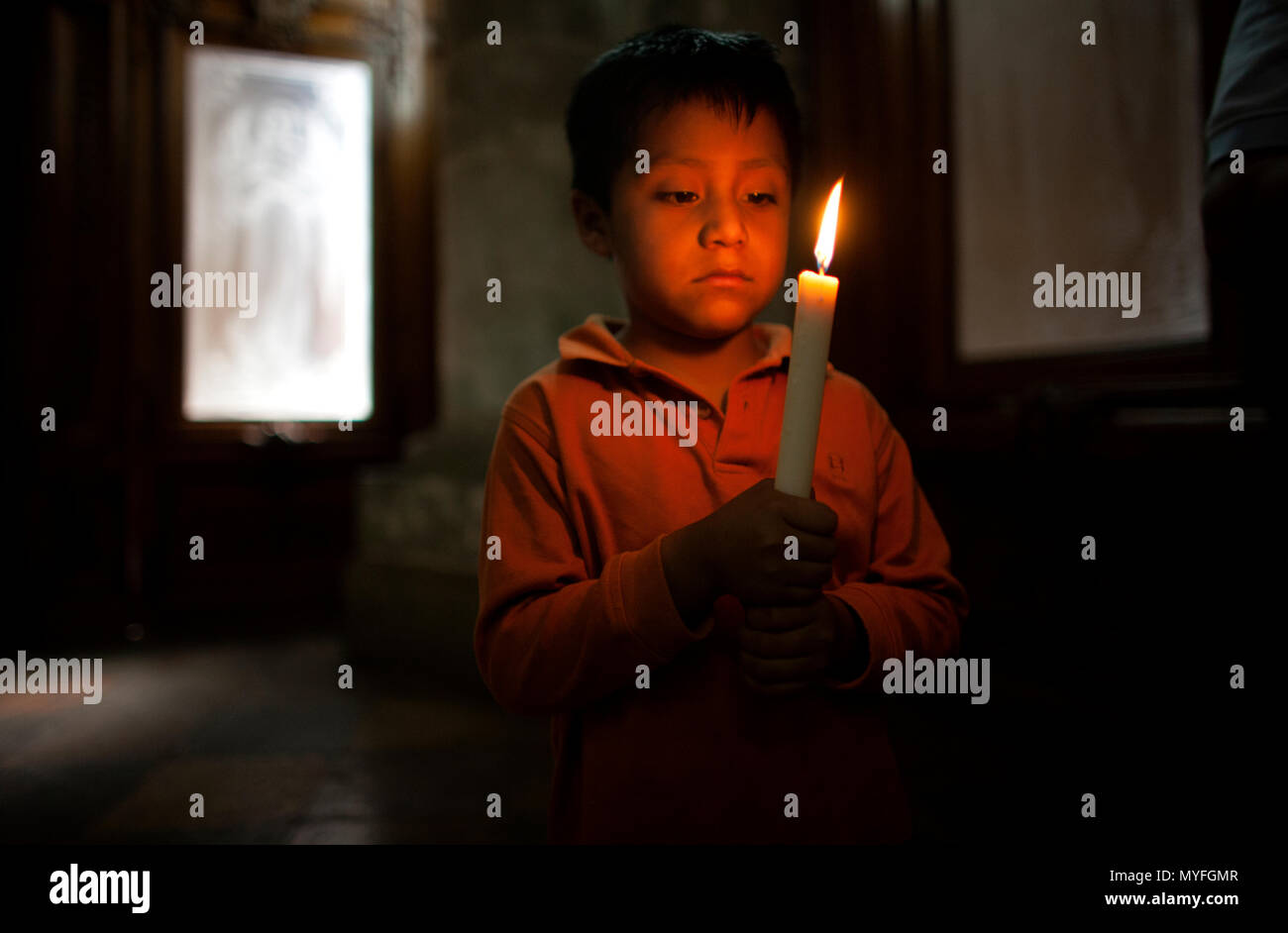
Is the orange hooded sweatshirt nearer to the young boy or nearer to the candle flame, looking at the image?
the young boy

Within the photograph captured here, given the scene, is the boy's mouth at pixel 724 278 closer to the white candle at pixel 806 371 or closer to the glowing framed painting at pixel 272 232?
the white candle at pixel 806 371

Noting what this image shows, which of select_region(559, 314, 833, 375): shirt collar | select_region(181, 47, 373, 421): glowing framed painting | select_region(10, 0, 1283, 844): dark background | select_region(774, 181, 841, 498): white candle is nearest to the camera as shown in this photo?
select_region(774, 181, 841, 498): white candle

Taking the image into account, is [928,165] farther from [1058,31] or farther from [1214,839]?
[1214,839]

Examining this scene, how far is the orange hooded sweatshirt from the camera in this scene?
0.65 meters

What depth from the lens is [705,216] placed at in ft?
2.14

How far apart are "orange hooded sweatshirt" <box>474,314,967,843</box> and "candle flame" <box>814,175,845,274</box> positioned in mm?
192

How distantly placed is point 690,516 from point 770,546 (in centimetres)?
17

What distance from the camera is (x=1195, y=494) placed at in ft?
4.33

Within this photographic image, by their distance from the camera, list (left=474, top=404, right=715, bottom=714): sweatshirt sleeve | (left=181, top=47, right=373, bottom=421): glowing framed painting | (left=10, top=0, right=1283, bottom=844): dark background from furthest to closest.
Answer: (left=181, top=47, right=373, bottom=421): glowing framed painting → (left=10, top=0, right=1283, bottom=844): dark background → (left=474, top=404, right=715, bottom=714): sweatshirt sleeve

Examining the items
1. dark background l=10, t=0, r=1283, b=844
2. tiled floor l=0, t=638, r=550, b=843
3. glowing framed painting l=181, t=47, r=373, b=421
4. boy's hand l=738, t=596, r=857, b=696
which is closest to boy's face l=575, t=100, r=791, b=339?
boy's hand l=738, t=596, r=857, b=696

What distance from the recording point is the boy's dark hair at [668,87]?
678mm

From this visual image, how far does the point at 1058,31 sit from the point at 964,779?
1422 millimetres

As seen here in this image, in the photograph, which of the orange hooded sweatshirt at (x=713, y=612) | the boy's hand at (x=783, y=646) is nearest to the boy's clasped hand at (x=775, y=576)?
the boy's hand at (x=783, y=646)
